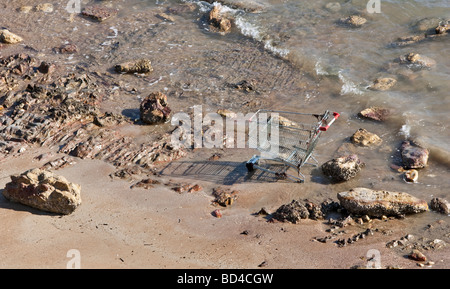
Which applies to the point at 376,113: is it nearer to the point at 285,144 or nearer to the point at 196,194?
the point at 285,144

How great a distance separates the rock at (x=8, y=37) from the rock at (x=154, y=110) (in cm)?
513

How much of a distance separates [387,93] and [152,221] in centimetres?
648

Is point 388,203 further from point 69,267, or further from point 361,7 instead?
point 361,7

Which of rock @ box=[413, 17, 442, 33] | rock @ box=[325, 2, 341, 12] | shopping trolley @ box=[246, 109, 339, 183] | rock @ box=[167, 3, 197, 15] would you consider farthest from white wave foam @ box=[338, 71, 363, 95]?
rock @ box=[167, 3, 197, 15]

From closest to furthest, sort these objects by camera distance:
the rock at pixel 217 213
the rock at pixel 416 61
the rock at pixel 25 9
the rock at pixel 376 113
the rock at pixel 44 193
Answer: the rock at pixel 44 193
the rock at pixel 217 213
the rock at pixel 376 113
the rock at pixel 416 61
the rock at pixel 25 9

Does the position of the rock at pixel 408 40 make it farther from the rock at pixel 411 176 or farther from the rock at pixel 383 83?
the rock at pixel 411 176

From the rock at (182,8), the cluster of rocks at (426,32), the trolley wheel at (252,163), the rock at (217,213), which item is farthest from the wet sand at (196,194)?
the cluster of rocks at (426,32)

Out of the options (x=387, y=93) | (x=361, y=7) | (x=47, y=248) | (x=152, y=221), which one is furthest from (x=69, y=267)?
(x=361, y=7)

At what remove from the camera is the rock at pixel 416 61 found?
11.0 m

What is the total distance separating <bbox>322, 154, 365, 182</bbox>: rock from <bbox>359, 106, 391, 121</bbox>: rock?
193 centimetres

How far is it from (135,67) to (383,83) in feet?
19.4

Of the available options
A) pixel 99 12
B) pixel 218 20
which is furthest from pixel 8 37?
pixel 218 20

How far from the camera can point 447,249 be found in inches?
230

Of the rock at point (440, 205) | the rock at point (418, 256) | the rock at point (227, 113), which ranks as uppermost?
the rock at point (418, 256)
